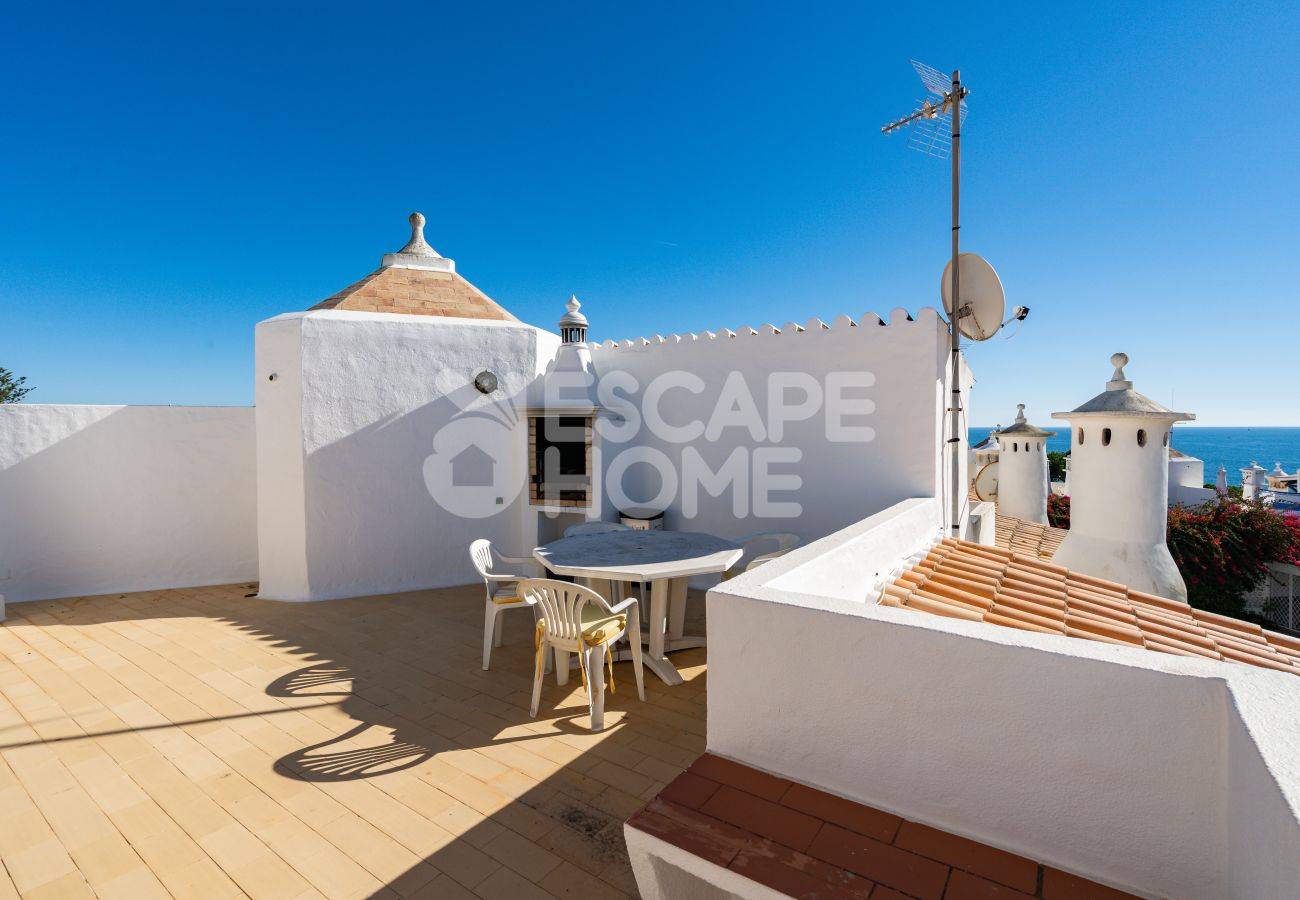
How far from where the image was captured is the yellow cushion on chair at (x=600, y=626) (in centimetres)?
370

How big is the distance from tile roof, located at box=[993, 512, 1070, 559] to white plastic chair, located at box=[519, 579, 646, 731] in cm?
764

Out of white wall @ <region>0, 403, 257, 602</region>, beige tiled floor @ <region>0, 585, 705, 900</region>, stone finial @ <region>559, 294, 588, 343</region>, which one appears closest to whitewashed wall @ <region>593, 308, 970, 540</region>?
stone finial @ <region>559, 294, 588, 343</region>

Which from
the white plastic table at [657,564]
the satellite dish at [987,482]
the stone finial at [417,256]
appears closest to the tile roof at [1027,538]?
the satellite dish at [987,482]

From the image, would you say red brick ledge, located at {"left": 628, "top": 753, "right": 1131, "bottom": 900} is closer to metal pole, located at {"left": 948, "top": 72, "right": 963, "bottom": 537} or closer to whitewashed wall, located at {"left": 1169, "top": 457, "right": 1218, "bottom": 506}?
metal pole, located at {"left": 948, "top": 72, "right": 963, "bottom": 537}

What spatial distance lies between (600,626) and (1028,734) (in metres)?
2.71

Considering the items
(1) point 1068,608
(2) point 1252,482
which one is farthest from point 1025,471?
(2) point 1252,482

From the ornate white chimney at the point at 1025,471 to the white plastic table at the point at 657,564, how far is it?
40.3 feet

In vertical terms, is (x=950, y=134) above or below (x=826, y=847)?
above

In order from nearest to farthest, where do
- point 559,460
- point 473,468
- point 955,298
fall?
point 955,298
point 473,468
point 559,460

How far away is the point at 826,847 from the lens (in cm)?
166

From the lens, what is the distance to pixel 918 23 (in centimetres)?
627

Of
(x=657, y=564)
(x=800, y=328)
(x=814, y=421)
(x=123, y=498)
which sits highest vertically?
(x=800, y=328)

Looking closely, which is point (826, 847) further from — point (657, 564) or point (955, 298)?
point (955, 298)

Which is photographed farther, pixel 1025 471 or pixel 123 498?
pixel 1025 471
